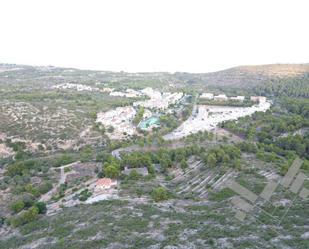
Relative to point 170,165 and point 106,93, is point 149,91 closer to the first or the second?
point 106,93

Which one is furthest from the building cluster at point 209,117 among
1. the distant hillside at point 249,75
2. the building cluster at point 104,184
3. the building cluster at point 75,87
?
the building cluster at point 75,87

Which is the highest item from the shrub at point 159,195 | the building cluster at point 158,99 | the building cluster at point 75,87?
the building cluster at point 75,87

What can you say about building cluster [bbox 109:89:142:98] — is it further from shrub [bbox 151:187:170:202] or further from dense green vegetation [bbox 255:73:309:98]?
shrub [bbox 151:187:170:202]

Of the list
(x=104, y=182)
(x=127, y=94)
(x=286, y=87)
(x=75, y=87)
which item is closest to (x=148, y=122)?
(x=127, y=94)

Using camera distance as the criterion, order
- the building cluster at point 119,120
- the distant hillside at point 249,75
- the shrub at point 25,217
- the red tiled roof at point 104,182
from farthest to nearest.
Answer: the distant hillside at point 249,75
the building cluster at point 119,120
the red tiled roof at point 104,182
the shrub at point 25,217

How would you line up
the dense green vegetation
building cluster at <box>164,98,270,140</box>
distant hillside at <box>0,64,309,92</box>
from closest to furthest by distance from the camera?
building cluster at <box>164,98,270,140</box> < the dense green vegetation < distant hillside at <box>0,64,309,92</box>

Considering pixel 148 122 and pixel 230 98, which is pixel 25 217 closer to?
pixel 148 122

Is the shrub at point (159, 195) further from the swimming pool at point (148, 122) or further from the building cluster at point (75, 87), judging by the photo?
the building cluster at point (75, 87)

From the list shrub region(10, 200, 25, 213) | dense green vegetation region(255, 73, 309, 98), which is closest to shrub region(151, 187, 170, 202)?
shrub region(10, 200, 25, 213)
